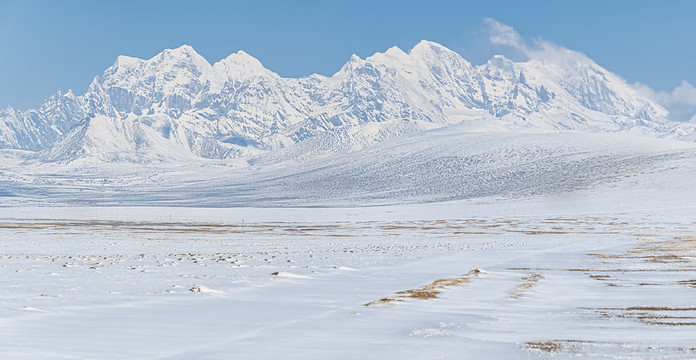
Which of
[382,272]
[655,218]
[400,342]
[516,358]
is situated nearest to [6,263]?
[382,272]

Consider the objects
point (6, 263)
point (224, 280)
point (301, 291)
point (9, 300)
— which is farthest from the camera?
point (6, 263)

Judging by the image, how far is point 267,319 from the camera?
12719 mm

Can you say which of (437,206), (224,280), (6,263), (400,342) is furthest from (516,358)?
(437,206)

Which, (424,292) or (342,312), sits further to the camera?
(424,292)

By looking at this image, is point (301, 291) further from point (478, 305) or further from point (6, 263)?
point (6, 263)

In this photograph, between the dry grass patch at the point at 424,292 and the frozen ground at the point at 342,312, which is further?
the dry grass patch at the point at 424,292

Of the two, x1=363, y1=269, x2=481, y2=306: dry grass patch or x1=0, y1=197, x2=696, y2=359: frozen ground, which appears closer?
x1=0, y1=197, x2=696, y2=359: frozen ground

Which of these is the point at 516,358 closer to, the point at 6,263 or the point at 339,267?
the point at 339,267

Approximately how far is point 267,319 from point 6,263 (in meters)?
18.0

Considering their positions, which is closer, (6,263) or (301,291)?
(301,291)

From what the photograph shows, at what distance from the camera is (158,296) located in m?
15.8

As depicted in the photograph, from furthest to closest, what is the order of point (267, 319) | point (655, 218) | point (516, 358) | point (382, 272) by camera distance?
point (655, 218), point (382, 272), point (267, 319), point (516, 358)

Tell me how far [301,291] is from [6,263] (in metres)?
14.6

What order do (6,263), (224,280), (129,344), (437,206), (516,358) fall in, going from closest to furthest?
(516,358)
(129,344)
(224,280)
(6,263)
(437,206)
